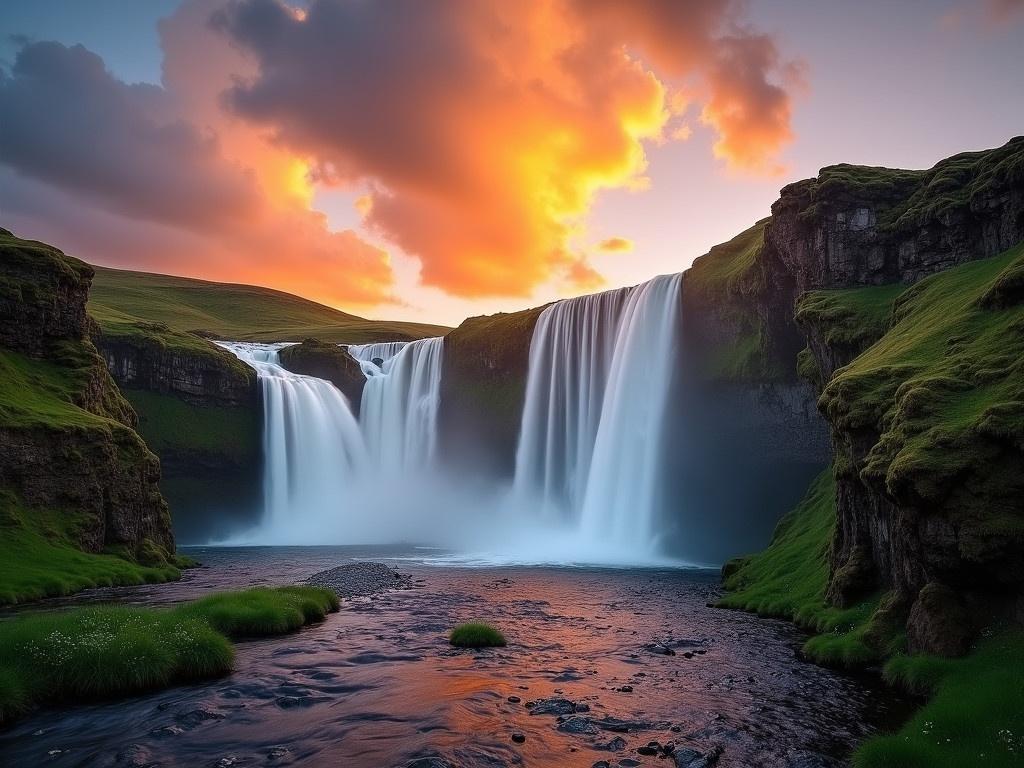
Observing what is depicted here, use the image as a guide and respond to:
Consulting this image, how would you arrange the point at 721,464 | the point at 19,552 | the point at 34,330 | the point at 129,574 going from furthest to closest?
the point at 721,464 < the point at 34,330 < the point at 129,574 < the point at 19,552

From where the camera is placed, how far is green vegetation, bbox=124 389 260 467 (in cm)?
8756

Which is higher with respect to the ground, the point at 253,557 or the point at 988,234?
the point at 988,234

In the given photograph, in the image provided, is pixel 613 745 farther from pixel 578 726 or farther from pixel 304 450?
pixel 304 450

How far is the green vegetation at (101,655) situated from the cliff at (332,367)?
8674 cm

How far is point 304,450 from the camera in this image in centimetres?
9475

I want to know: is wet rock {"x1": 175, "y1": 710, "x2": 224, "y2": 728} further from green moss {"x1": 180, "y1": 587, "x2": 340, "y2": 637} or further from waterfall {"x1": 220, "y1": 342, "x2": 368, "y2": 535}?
waterfall {"x1": 220, "y1": 342, "x2": 368, "y2": 535}

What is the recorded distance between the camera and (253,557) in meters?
59.5

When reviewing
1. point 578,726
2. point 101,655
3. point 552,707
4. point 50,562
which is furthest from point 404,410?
point 578,726

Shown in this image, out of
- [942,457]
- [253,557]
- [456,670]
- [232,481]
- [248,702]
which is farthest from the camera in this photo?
[232,481]

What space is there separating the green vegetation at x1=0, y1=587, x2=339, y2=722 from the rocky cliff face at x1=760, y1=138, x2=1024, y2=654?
19317 millimetres

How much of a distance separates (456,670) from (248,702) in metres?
5.75

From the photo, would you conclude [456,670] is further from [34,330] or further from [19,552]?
[34,330]

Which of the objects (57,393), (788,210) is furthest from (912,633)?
(57,393)

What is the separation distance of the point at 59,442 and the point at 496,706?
36.9 meters
